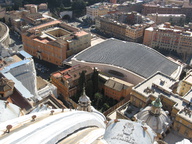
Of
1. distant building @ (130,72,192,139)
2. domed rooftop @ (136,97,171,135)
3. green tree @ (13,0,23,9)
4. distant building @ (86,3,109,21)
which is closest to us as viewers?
domed rooftop @ (136,97,171,135)

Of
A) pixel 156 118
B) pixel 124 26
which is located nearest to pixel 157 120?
pixel 156 118

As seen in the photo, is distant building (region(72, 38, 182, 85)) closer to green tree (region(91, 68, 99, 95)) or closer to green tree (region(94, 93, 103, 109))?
green tree (region(91, 68, 99, 95))

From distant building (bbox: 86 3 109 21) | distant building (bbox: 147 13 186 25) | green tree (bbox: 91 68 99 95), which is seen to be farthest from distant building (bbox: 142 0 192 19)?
green tree (bbox: 91 68 99 95)

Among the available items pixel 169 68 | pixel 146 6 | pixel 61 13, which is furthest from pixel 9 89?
pixel 146 6

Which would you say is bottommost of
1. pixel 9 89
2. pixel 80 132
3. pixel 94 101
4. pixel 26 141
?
pixel 94 101

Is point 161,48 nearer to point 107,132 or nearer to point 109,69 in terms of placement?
point 109,69

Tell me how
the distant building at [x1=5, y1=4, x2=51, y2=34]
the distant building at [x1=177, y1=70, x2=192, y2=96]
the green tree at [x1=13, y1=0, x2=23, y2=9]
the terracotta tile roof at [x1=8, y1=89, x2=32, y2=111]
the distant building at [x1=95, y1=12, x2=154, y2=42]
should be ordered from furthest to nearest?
the green tree at [x1=13, y1=0, x2=23, y2=9]
the distant building at [x1=95, y1=12, x2=154, y2=42]
the distant building at [x1=5, y1=4, x2=51, y2=34]
the distant building at [x1=177, y1=70, x2=192, y2=96]
the terracotta tile roof at [x1=8, y1=89, x2=32, y2=111]
